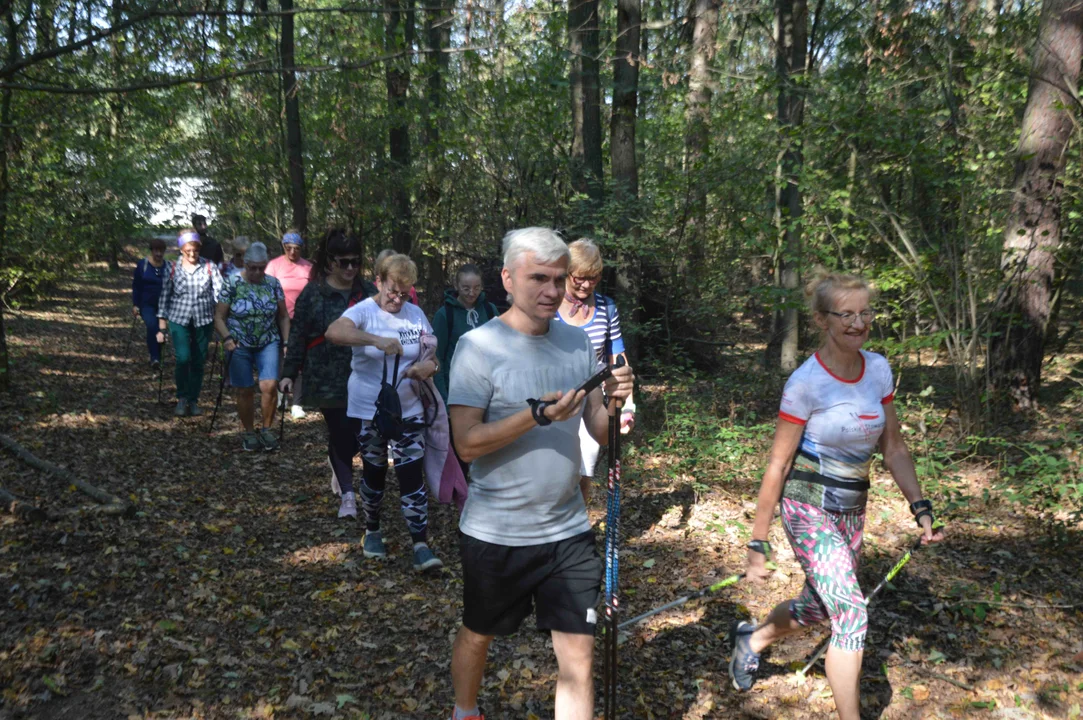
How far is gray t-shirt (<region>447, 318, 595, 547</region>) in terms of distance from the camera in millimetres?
3139

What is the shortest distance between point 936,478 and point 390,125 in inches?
414

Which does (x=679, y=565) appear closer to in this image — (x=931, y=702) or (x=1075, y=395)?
(x=931, y=702)

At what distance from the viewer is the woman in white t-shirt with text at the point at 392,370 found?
5617 mm

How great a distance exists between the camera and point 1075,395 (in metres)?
9.28

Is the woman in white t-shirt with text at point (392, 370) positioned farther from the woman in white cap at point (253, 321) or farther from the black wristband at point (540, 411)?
the woman in white cap at point (253, 321)

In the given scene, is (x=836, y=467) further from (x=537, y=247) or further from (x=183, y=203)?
(x=183, y=203)

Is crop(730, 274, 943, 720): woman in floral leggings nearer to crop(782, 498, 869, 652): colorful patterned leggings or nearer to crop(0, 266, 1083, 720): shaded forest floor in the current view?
crop(782, 498, 869, 652): colorful patterned leggings

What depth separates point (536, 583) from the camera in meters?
3.24

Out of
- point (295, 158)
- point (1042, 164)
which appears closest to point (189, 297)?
point (295, 158)

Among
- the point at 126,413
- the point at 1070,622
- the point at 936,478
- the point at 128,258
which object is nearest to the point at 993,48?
the point at 936,478

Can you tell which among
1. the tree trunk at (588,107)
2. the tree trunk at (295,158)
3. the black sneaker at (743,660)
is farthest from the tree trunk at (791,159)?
the tree trunk at (295,158)

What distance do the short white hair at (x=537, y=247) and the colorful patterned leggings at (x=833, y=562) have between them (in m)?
1.55

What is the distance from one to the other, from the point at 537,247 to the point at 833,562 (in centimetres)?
182

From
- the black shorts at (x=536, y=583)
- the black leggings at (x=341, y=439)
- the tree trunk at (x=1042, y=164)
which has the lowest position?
the black leggings at (x=341, y=439)
